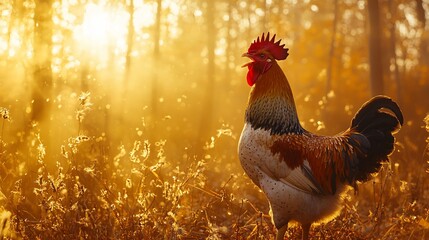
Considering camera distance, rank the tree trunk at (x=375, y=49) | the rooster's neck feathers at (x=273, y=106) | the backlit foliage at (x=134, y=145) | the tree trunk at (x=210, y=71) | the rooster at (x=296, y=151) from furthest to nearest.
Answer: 1. the tree trunk at (x=210, y=71)
2. the tree trunk at (x=375, y=49)
3. the rooster's neck feathers at (x=273, y=106)
4. the rooster at (x=296, y=151)
5. the backlit foliage at (x=134, y=145)

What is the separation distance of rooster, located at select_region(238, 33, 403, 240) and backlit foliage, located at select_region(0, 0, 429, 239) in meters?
0.27

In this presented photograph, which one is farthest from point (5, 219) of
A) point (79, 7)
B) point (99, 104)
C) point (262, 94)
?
point (79, 7)

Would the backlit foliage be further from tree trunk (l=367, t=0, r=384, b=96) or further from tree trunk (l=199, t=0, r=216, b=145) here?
tree trunk (l=367, t=0, r=384, b=96)

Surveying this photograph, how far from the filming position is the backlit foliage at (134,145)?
410 cm

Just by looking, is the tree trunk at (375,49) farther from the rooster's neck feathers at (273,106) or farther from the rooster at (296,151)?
the rooster's neck feathers at (273,106)

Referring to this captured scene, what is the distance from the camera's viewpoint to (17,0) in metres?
7.12

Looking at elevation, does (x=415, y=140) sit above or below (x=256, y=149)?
below

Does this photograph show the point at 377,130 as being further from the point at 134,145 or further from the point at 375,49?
the point at 375,49

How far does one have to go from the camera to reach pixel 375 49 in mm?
13492

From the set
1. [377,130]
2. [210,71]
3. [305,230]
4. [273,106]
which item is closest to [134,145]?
[273,106]

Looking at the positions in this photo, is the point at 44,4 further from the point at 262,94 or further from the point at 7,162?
the point at 262,94

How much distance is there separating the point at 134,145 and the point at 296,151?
147 centimetres

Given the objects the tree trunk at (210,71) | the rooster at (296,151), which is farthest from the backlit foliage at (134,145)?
the rooster at (296,151)

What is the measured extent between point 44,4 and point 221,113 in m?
10.8
